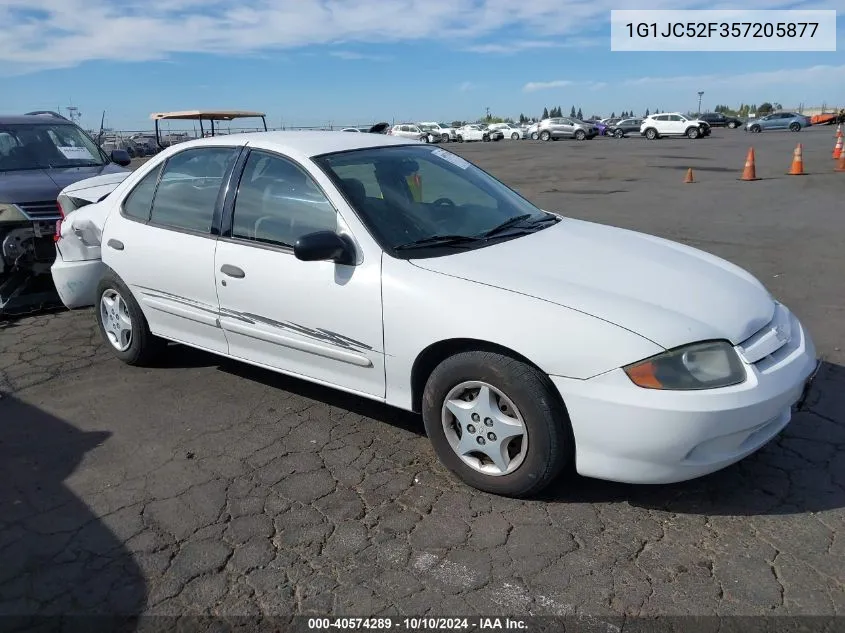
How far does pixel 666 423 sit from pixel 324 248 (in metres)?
1.73

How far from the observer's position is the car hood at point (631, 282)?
2.96 m

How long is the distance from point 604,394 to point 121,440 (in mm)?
2675

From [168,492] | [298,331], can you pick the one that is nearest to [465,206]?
[298,331]

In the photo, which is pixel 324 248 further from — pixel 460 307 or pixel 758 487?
pixel 758 487

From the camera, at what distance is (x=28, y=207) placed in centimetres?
646

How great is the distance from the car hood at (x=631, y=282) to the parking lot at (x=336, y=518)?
81 cm

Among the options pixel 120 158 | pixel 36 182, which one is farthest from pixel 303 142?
pixel 120 158

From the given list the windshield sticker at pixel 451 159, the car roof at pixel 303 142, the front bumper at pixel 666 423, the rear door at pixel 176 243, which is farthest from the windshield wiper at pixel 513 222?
the rear door at pixel 176 243

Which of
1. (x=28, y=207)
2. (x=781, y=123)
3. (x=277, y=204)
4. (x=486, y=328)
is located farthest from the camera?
(x=781, y=123)

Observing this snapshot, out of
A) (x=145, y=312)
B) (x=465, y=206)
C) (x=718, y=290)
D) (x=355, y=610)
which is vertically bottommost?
(x=355, y=610)

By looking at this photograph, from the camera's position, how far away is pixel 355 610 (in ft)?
8.43

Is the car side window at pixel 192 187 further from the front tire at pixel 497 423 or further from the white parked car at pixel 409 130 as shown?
the white parked car at pixel 409 130

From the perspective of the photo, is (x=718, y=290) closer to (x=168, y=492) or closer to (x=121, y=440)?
(x=168, y=492)

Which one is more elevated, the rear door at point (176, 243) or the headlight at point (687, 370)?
the rear door at point (176, 243)
